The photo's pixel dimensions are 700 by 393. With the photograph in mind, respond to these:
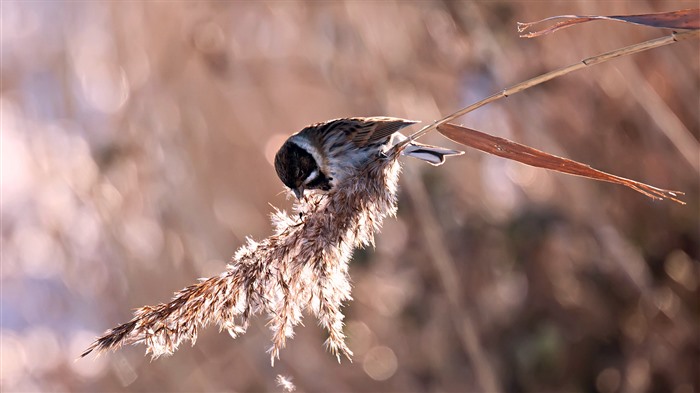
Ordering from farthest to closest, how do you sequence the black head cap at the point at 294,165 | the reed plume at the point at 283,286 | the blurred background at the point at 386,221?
the blurred background at the point at 386,221 → the black head cap at the point at 294,165 → the reed plume at the point at 283,286

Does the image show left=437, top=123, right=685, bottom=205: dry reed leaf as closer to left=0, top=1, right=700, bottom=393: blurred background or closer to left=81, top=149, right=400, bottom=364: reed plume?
left=81, top=149, right=400, bottom=364: reed plume

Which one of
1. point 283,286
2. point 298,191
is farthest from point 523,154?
point 298,191

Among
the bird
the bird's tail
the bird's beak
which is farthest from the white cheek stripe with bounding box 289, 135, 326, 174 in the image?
the bird's tail

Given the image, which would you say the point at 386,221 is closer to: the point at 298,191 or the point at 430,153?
the point at 298,191

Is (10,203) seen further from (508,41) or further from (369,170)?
(369,170)

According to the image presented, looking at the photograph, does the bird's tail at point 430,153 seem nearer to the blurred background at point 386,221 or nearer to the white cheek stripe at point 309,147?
the white cheek stripe at point 309,147

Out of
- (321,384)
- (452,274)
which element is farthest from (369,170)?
(321,384)

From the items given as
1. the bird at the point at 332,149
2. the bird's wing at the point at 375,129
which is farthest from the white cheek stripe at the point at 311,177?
the bird's wing at the point at 375,129
